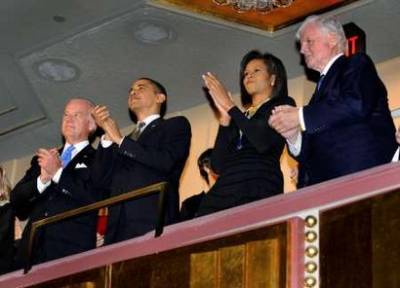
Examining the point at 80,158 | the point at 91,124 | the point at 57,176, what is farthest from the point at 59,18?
the point at 57,176

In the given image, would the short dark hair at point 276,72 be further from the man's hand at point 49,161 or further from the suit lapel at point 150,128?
the man's hand at point 49,161

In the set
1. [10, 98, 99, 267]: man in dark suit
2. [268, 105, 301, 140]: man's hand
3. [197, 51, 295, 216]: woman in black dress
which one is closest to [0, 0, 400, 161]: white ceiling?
[10, 98, 99, 267]: man in dark suit

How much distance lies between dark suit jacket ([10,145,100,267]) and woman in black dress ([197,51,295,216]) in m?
0.87

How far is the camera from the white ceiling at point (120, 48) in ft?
24.2

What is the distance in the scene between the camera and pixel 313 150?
16.0 ft

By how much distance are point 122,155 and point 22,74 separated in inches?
114

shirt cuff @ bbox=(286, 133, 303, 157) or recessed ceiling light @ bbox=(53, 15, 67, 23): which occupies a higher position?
recessed ceiling light @ bbox=(53, 15, 67, 23)

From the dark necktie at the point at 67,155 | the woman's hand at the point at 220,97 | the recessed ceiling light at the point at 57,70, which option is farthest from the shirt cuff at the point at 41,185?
the recessed ceiling light at the point at 57,70

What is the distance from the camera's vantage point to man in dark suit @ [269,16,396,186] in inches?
185

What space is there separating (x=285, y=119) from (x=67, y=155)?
174cm

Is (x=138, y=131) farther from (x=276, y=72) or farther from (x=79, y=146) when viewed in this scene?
(x=276, y=72)

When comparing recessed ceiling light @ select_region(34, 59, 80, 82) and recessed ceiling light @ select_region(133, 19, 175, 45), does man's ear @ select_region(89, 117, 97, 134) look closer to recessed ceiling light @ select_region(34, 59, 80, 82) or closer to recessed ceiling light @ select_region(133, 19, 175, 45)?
recessed ceiling light @ select_region(133, 19, 175, 45)

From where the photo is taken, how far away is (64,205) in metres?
6.02

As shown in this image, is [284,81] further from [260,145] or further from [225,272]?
[225,272]
